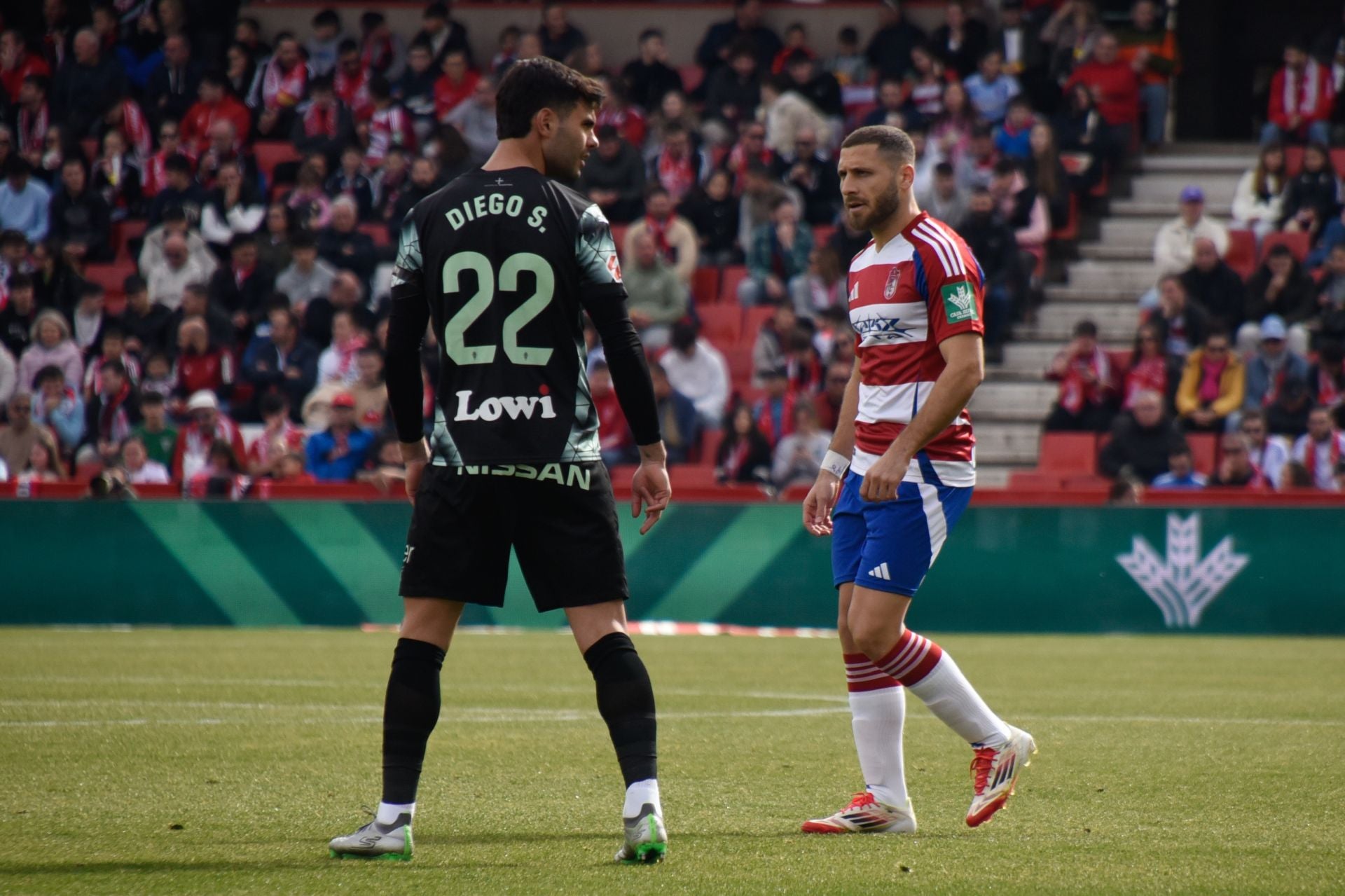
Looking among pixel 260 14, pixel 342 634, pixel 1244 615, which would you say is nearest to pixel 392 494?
pixel 342 634

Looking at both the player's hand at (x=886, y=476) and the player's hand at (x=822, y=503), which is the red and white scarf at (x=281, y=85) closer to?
the player's hand at (x=822, y=503)

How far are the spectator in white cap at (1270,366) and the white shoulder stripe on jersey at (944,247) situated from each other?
11.8 metres

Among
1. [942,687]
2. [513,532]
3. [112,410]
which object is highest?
[513,532]

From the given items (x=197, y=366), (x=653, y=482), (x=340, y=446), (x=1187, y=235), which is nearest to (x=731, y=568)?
(x=340, y=446)

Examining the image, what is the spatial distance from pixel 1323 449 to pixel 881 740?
11.4 m

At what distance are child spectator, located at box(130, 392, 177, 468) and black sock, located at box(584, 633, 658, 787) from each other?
42.4ft

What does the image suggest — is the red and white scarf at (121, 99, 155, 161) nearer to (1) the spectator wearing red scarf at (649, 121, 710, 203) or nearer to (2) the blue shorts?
(1) the spectator wearing red scarf at (649, 121, 710, 203)

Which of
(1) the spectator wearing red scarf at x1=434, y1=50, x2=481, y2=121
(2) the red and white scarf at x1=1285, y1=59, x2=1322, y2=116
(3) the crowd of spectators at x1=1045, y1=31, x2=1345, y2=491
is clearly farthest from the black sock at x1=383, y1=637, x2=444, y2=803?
(1) the spectator wearing red scarf at x1=434, y1=50, x2=481, y2=121

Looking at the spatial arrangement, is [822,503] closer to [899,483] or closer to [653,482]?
[899,483]

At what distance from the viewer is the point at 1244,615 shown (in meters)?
14.2

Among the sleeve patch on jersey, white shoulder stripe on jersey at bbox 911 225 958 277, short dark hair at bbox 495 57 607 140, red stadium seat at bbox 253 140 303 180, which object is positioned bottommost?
the sleeve patch on jersey

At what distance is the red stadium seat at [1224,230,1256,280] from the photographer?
61.7ft

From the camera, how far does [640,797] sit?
4.88 m

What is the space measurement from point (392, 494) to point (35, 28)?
13476 mm
